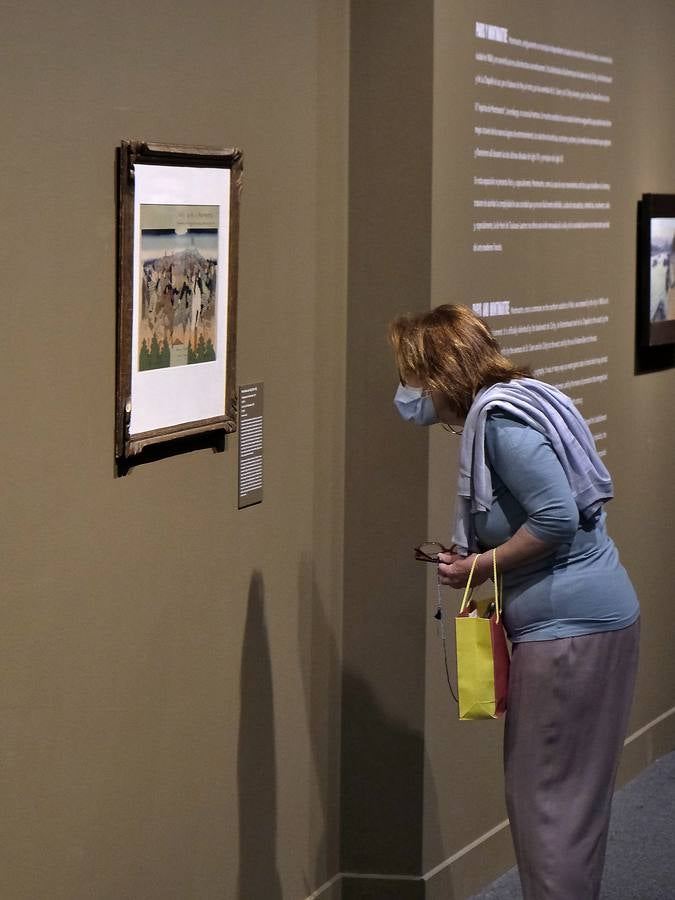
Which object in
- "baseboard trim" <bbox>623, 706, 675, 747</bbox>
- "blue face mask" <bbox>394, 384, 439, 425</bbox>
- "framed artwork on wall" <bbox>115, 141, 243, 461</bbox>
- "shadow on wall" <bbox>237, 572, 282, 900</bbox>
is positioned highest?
"framed artwork on wall" <bbox>115, 141, 243, 461</bbox>

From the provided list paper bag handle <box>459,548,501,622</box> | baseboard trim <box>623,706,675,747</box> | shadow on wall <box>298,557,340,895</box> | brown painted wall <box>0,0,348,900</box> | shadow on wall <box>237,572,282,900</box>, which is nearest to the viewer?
brown painted wall <box>0,0,348,900</box>

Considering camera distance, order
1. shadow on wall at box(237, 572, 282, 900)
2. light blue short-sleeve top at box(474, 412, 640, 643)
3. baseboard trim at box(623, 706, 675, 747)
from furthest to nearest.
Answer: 1. baseboard trim at box(623, 706, 675, 747)
2. shadow on wall at box(237, 572, 282, 900)
3. light blue short-sleeve top at box(474, 412, 640, 643)

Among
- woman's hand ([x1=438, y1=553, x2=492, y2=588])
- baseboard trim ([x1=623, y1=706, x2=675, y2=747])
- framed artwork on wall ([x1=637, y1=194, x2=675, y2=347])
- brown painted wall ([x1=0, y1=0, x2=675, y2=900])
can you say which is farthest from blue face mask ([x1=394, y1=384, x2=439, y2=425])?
baseboard trim ([x1=623, y1=706, x2=675, y2=747])

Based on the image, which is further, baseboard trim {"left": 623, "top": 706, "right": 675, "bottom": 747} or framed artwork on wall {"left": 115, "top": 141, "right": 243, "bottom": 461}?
baseboard trim {"left": 623, "top": 706, "right": 675, "bottom": 747}

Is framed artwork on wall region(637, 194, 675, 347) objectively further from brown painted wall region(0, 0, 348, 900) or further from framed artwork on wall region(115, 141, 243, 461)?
framed artwork on wall region(115, 141, 243, 461)

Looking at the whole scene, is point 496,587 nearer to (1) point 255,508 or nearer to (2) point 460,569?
(2) point 460,569

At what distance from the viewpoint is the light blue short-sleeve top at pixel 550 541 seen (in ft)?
11.5

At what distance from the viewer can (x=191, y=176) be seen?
11.7ft

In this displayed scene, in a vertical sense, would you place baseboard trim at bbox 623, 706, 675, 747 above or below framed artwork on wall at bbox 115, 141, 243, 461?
below

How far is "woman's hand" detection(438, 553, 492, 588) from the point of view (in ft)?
11.9

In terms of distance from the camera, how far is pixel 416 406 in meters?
3.76

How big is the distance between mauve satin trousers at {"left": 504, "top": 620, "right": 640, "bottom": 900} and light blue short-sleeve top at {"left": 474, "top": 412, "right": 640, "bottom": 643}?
43 millimetres

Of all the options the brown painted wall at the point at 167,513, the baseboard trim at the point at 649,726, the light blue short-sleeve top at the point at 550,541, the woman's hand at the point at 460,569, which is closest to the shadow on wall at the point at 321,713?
the brown painted wall at the point at 167,513

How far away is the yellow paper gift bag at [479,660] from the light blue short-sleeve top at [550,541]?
67 millimetres
